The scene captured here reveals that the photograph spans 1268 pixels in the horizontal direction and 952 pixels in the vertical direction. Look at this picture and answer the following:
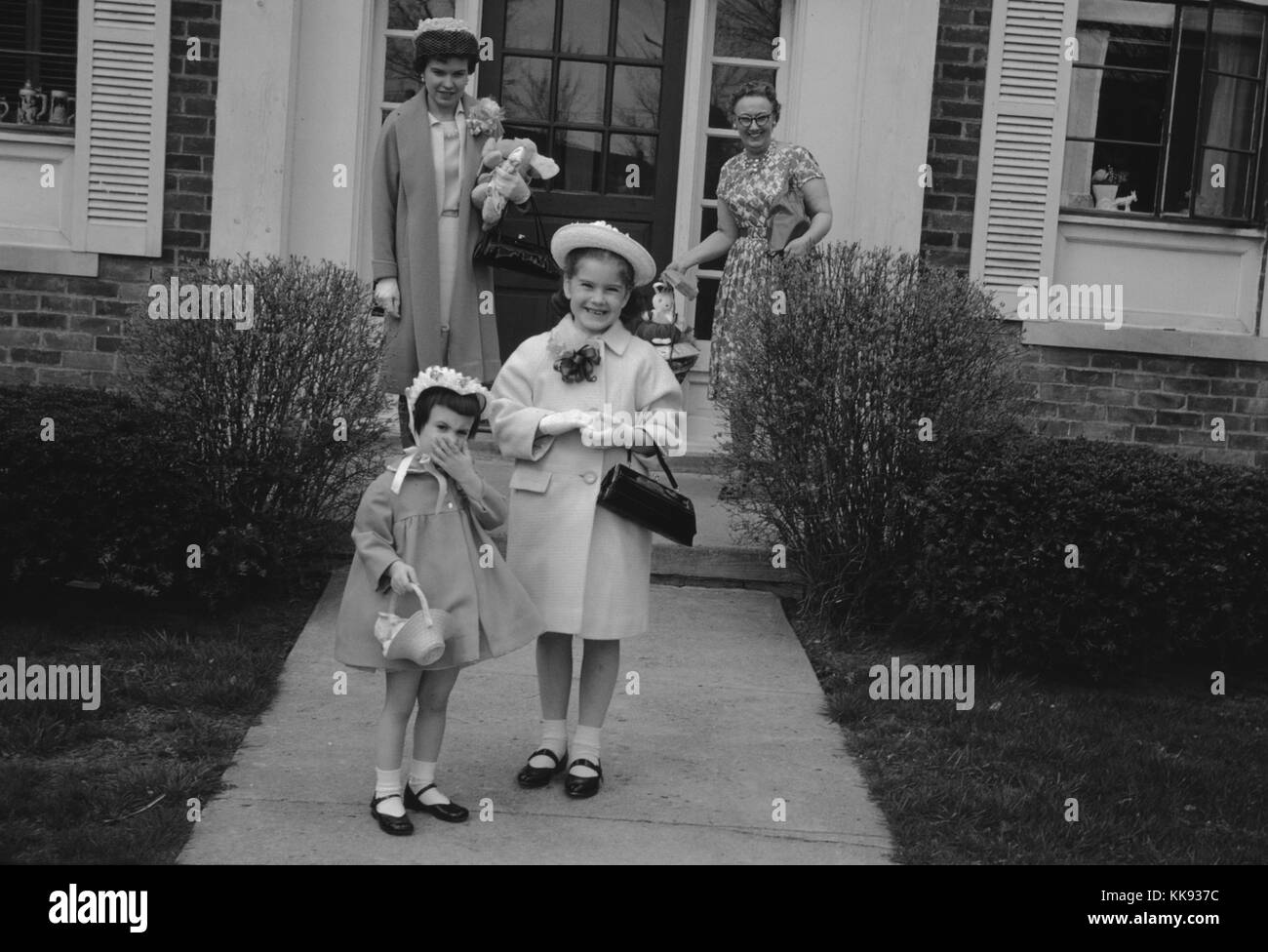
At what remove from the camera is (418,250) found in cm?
583

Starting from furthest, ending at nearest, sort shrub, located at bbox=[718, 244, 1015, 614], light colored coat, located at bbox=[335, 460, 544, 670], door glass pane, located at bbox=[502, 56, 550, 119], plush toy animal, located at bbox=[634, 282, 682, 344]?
door glass pane, located at bbox=[502, 56, 550, 119] → plush toy animal, located at bbox=[634, 282, 682, 344] → shrub, located at bbox=[718, 244, 1015, 614] → light colored coat, located at bbox=[335, 460, 544, 670]

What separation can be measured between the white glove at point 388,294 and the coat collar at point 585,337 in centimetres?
156

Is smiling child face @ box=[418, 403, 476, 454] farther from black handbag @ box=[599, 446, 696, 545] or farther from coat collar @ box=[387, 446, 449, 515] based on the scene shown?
black handbag @ box=[599, 446, 696, 545]

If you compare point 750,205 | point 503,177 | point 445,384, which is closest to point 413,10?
point 750,205

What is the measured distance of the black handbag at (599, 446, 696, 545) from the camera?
4250mm

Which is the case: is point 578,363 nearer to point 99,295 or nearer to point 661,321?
point 661,321

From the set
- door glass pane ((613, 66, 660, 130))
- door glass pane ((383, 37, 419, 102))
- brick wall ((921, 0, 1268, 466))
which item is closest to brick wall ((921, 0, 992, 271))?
brick wall ((921, 0, 1268, 466))

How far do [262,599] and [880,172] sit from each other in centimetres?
431

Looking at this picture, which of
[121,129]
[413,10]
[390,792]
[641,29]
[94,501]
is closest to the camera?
[390,792]

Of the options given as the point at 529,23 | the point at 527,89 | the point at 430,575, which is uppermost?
the point at 529,23

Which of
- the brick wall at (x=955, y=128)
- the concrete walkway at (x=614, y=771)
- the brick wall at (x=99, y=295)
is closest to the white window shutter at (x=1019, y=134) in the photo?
the brick wall at (x=955, y=128)

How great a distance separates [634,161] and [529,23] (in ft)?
3.18

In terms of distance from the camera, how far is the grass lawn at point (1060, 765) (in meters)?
4.26

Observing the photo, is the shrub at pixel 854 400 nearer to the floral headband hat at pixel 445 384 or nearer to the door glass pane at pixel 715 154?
the floral headband hat at pixel 445 384
